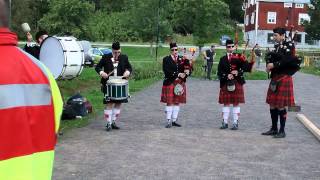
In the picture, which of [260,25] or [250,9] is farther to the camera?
[250,9]

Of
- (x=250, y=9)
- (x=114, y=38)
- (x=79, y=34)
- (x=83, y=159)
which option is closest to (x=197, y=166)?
(x=83, y=159)

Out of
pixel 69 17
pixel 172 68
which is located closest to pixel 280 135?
pixel 172 68

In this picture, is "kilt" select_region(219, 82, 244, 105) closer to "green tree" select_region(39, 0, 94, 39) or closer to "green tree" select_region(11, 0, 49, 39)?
"green tree" select_region(39, 0, 94, 39)

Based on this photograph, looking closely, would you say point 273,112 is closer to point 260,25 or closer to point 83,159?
point 83,159

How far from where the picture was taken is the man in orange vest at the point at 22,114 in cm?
184

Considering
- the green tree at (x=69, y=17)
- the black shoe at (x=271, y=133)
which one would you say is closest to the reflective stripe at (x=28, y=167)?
the black shoe at (x=271, y=133)

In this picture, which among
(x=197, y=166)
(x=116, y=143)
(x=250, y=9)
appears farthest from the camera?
(x=250, y=9)

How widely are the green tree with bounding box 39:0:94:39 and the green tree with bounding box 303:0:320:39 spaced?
78.6 ft

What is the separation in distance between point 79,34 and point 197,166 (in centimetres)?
3254

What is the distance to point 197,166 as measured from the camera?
6.96m

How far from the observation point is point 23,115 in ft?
6.15

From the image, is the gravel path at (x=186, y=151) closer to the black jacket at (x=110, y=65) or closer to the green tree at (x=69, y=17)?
the black jacket at (x=110, y=65)

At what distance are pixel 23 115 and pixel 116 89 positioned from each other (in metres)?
8.09

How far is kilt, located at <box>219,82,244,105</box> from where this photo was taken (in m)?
10.5
